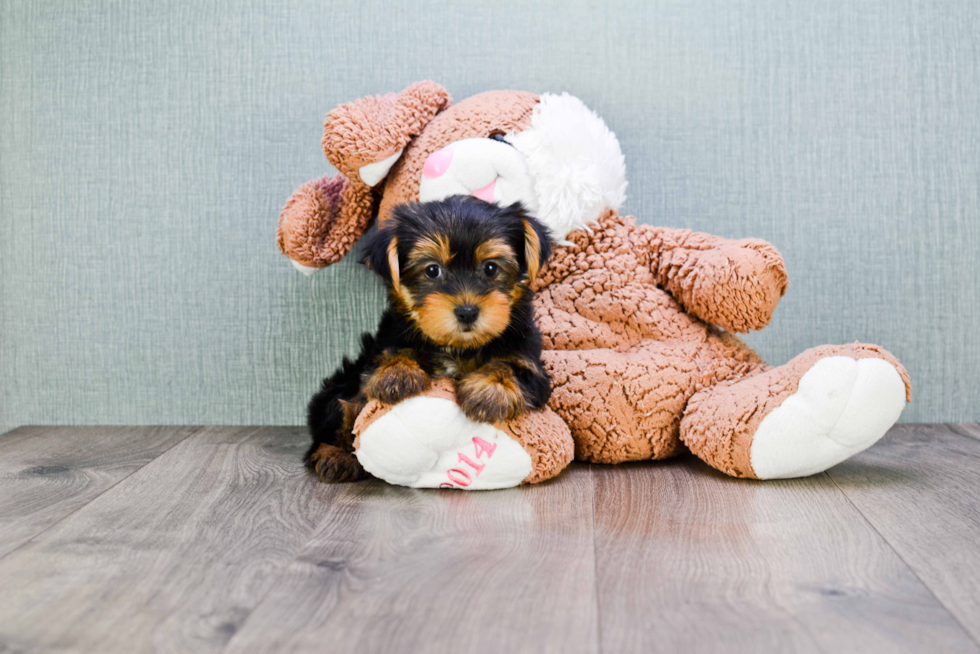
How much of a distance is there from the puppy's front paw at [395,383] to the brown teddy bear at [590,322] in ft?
0.09

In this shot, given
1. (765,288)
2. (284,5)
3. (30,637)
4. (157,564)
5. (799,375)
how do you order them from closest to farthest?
(30,637) < (157,564) < (799,375) < (765,288) < (284,5)

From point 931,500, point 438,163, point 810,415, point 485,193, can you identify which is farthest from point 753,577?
point 438,163

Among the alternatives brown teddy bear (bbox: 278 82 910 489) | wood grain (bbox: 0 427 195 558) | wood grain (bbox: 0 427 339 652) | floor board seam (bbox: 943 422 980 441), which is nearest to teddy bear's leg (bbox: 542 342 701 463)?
brown teddy bear (bbox: 278 82 910 489)

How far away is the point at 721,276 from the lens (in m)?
2.06

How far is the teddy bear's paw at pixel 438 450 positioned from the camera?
1778 millimetres

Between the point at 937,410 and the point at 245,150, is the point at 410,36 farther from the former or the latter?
the point at 937,410

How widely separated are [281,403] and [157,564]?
1.27 m

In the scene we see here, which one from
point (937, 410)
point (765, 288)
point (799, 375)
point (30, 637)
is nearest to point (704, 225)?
point (765, 288)

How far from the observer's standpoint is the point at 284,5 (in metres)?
2.57

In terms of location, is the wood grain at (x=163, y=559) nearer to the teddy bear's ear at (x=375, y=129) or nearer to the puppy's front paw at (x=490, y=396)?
the puppy's front paw at (x=490, y=396)

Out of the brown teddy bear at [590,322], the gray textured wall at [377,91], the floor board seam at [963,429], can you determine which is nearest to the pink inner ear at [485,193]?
the brown teddy bear at [590,322]

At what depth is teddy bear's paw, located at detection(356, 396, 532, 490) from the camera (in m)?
1.78

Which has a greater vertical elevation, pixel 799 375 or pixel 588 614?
pixel 799 375

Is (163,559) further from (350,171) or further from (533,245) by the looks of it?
(350,171)
